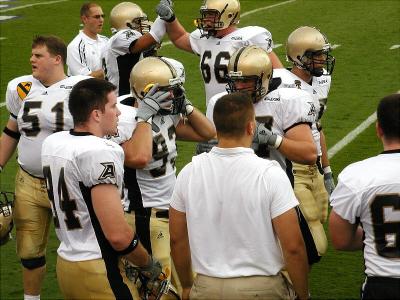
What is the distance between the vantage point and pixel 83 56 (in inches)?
409

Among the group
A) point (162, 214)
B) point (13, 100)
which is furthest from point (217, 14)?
point (162, 214)

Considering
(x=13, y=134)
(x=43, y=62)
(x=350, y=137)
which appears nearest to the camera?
Result: (x=43, y=62)

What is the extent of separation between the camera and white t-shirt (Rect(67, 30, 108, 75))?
406 inches

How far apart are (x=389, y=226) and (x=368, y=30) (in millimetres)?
12088

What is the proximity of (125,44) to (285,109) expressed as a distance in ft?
9.93

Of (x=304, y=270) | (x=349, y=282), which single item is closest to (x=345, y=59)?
(x=349, y=282)

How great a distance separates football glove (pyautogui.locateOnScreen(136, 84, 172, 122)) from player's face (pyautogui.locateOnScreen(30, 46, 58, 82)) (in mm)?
1071

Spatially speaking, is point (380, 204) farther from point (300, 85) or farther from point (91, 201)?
point (300, 85)

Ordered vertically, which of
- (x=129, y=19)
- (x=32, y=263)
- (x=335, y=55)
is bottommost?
(x=335, y=55)

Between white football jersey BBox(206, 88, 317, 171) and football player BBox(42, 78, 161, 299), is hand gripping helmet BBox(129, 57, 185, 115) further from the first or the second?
football player BBox(42, 78, 161, 299)

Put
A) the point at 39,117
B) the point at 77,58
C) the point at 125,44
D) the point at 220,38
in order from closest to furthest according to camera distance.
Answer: the point at 39,117 < the point at 220,38 < the point at 125,44 < the point at 77,58

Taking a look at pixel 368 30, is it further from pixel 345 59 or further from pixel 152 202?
pixel 152 202

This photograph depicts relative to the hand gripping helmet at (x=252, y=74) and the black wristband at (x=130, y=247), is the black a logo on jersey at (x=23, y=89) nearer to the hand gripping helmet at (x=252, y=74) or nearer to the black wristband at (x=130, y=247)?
the hand gripping helmet at (x=252, y=74)

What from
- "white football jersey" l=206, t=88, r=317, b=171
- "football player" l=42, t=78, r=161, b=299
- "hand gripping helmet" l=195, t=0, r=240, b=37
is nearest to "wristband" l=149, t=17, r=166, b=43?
"hand gripping helmet" l=195, t=0, r=240, b=37
